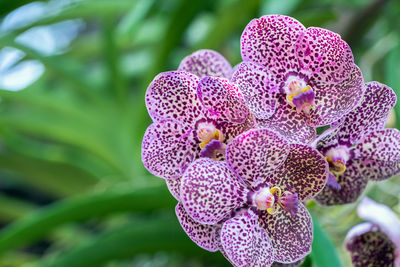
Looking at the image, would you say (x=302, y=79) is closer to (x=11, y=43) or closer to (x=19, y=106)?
(x=11, y=43)

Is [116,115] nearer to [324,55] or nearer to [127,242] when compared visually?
[127,242]

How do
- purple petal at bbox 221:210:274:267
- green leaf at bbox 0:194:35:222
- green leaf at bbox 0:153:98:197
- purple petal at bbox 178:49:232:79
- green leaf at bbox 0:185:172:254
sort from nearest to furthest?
purple petal at bbox 221:210:274:267, purple petal at bbox 178:49:232:79, green leaf at bbox 0:185:172:254, green leaf at bbox 0:153:98:197, green leaf at bbox 0:194:35:222

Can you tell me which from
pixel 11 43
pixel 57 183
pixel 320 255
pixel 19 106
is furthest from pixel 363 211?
pixel 19 106

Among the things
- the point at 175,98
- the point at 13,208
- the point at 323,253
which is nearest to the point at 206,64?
the point at 175,98

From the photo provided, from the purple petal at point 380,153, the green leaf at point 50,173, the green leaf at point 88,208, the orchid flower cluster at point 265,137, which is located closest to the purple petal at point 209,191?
the orchid flower cluster at point 265,137

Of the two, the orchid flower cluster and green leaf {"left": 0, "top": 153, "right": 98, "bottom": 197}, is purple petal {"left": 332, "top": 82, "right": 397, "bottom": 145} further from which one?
green leaf {"left": 0, "top": 153, "right": 98, "bottom": 197}

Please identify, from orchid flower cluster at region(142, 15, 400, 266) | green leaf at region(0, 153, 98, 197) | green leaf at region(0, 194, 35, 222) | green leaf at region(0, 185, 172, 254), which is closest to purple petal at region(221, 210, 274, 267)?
Result: orchid flower cluster at region(142, 15, 400, 266)
